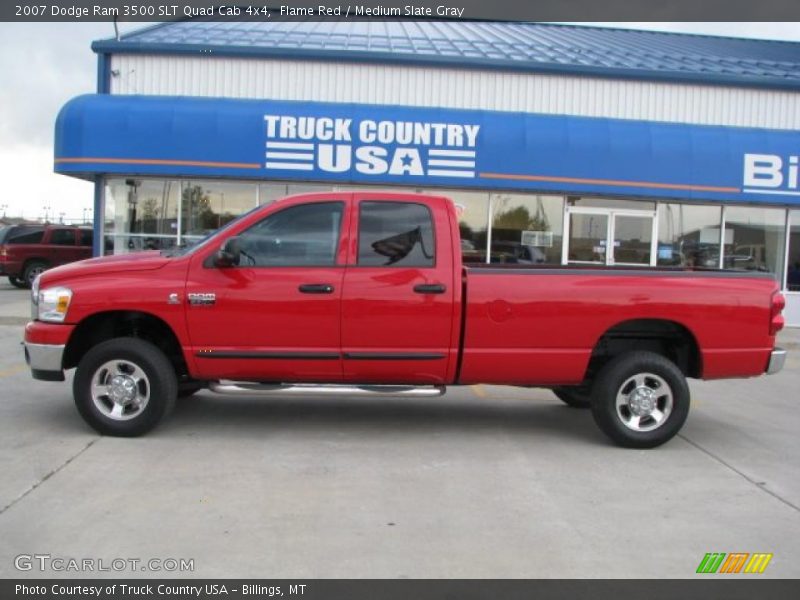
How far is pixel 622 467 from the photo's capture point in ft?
18.7

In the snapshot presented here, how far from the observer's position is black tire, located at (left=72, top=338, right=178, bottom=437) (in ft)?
19.4

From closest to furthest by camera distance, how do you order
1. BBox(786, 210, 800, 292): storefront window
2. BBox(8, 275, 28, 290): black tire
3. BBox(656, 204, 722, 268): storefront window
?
BBox(656, 204, 722, 268): storefront window < BBox(786, 210, 800, 292): storefront window < BBox(8, 275, 28, 290): black tire

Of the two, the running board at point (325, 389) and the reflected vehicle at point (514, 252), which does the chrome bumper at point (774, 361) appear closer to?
the running board at point (325, 389)

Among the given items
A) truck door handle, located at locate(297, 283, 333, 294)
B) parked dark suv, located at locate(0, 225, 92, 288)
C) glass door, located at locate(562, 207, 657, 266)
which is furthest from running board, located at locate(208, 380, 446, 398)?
parked dark suv, located at locate(0, 225, 92, 288)

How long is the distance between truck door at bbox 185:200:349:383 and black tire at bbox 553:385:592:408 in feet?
8.28

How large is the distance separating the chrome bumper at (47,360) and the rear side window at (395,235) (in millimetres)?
2524

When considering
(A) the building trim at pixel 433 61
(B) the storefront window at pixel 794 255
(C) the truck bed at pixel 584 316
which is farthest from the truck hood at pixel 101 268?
(B) the storefront window at pixel 794 255

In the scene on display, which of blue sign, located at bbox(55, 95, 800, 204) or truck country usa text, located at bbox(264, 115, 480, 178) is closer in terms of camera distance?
blue sign, located at bbox(55, 95, 800, 204)

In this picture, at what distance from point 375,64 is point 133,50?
5291mm

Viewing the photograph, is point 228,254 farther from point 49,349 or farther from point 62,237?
point 62,237

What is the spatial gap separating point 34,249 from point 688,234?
→ 709 inches

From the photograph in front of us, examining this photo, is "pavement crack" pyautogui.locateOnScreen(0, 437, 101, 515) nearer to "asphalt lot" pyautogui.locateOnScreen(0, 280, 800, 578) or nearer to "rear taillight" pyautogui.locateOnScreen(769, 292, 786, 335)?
"asphalt lot" pyautogui.locateOnScreen(0, 280, 800, 578)

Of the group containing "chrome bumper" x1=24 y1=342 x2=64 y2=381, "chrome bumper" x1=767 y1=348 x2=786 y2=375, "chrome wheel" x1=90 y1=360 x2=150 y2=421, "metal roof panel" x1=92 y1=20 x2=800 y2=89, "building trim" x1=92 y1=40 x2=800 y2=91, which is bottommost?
"chrome wheel" x1=90 y1=360 x2=150 y2=421

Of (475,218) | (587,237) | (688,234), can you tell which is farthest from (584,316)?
→ (688,234)
